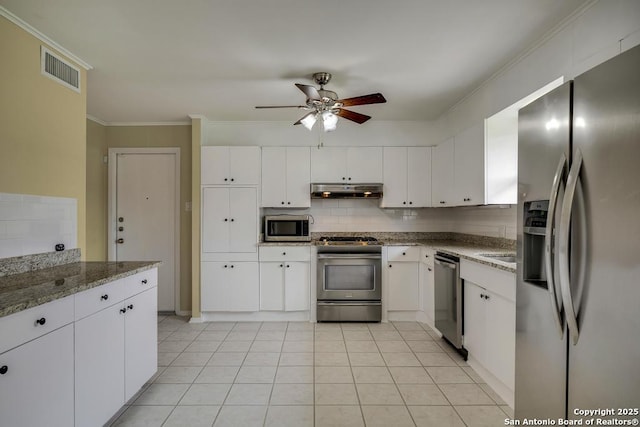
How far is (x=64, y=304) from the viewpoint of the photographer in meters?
1.44

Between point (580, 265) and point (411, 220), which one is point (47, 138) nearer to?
point (580, 265)

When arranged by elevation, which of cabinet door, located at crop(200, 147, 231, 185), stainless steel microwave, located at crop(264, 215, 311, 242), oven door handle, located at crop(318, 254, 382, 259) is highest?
cabinet door, located at crop(200, 147, 231, 185)

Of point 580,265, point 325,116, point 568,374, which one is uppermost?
point 325,116

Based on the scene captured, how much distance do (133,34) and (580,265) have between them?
2.77 meters

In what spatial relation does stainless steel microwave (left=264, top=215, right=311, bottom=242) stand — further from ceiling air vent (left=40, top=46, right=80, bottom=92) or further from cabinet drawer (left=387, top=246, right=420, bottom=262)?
ceiling air vent (left=40, top=46, right=80, bottom=92)

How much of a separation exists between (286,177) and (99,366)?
2654 mm

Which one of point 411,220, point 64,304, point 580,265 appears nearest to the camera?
point 580,265

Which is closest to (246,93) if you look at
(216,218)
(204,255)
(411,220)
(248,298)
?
(216,218)

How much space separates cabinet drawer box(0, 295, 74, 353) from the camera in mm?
1164

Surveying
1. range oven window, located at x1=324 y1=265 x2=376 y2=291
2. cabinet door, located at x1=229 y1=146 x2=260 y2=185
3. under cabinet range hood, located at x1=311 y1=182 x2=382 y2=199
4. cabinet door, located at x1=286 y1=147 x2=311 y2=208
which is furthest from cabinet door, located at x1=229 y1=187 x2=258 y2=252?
range oven window, located at x1=324 y1=265 x2=376 y2=291

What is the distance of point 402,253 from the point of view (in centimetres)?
365

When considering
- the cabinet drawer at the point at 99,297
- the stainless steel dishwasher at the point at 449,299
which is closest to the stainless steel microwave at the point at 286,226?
the stainless steel dishwasher at the point at 449,299

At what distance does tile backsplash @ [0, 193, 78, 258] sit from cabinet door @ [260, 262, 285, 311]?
1.86 m

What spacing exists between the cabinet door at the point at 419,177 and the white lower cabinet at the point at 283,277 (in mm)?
1517
